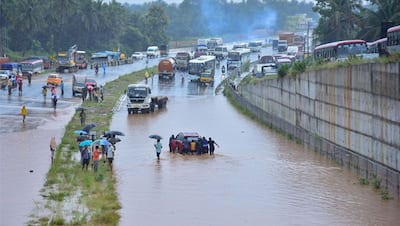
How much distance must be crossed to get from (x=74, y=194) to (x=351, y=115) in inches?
479

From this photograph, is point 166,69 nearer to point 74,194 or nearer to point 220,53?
point 220,53

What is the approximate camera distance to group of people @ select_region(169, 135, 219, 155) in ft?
124

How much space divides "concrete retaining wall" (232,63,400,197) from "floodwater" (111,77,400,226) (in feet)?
2.34

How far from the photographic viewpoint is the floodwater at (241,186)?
2600 centimetres

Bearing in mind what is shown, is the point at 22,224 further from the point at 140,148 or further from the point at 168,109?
the point at 168,109

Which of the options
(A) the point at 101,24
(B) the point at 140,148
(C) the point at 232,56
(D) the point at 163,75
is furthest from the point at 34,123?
(A) the point at 101,24

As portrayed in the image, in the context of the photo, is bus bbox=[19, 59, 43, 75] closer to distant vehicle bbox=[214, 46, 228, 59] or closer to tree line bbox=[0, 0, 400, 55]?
tree line bbox=[0, 0, 400, 55]

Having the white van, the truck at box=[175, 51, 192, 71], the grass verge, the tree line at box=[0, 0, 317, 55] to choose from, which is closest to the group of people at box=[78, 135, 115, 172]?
the grass verge

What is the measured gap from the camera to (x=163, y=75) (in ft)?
271

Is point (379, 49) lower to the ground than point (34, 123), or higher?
higher

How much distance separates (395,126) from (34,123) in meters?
25.5

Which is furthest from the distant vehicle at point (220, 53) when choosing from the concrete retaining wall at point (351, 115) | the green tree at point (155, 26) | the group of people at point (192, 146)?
the group of people at point (192, 146)

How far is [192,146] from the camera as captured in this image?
1485 inches

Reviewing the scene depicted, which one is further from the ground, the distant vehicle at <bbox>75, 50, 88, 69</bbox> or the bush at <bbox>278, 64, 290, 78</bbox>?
the distant vehicle at <bbox>75, 50, 88, 69</bbox>
